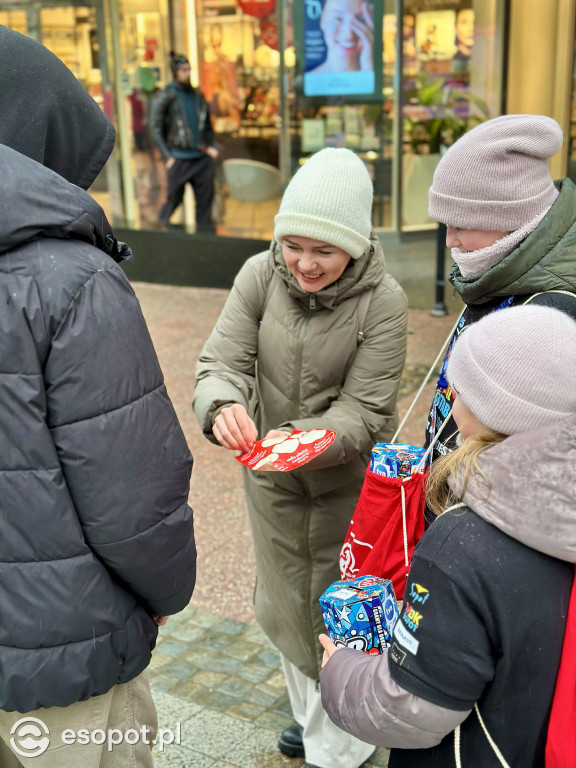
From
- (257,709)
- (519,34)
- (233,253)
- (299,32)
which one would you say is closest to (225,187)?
(233,253)

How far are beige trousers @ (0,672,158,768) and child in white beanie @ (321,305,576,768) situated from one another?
67 centimetres

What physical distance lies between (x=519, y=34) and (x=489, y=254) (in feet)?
29.1

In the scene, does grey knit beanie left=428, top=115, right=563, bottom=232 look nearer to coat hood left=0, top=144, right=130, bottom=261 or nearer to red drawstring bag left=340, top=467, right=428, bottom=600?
red drawstring bag left=340, top=467, right=428, bottom=600

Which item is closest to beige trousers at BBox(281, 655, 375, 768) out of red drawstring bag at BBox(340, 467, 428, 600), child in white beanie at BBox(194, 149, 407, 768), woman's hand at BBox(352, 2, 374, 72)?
child in white beanie at BBox(194, 149, 407, 768)

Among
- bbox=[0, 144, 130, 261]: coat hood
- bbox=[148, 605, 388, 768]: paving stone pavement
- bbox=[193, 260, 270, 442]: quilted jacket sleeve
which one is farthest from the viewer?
bbox=[148, 605, 388, 768]: paving stone pavement

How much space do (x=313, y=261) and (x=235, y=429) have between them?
583 mm

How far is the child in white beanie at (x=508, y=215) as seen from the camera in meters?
2.22

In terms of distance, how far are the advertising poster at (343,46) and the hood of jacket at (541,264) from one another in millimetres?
7972

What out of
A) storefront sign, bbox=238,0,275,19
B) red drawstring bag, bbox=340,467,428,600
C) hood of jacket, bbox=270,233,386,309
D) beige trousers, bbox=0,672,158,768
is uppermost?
storefront sign, bbox=238,0,275,19

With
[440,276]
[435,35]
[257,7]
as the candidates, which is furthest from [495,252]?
[257,7]

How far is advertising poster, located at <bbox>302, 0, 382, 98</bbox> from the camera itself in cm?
959

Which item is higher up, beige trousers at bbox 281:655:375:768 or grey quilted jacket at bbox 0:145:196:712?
grey quilted jacket at bbox 0:145:196:712

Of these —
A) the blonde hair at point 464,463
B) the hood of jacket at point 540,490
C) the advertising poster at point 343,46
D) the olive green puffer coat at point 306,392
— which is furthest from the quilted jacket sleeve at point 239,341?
the advertising poster at point 343,46

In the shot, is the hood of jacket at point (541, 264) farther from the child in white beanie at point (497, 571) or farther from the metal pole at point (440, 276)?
the metal pole at point (440, 276)
